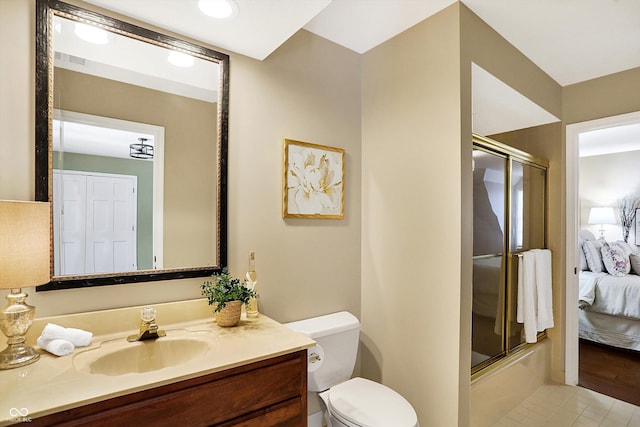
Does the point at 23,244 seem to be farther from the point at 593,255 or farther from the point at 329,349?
the point at 593,255

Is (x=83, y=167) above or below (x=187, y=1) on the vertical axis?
below

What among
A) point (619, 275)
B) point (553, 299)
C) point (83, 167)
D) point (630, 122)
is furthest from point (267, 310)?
point (619, 275)

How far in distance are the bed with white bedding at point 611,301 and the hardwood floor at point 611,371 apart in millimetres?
113

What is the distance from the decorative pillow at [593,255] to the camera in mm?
4152

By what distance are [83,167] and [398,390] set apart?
2.01m

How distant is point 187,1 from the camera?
1.37 m

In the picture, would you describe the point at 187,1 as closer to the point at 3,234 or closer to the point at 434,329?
the point at 3,234

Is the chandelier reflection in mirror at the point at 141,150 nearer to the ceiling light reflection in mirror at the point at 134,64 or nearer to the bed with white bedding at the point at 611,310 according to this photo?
the ceiling light reflection in mirror at the point at 134,64

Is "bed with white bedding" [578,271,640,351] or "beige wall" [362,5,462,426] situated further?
"bed with white bedding" [578,271,640,351]

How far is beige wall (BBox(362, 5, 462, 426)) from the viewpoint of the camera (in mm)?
1753

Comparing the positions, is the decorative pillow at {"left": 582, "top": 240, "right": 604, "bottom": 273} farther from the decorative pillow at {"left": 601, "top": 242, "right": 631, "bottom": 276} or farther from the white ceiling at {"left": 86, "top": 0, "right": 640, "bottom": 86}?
the white ceiling at {"left": 86, "top": 0, "right": 640, "bottom": 86}

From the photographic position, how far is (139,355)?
1280 millimetres

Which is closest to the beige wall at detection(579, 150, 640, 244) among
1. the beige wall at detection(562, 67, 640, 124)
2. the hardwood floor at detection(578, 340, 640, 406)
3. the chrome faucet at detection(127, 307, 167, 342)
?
the hardwood floor at detection(578, 340, 640, 406)

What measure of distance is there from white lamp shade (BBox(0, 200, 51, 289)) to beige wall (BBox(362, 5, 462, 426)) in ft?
5.52
